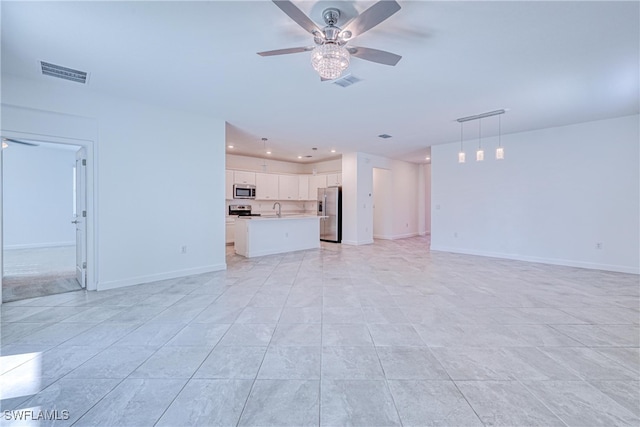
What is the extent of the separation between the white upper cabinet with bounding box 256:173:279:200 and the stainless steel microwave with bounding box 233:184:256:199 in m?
0.24

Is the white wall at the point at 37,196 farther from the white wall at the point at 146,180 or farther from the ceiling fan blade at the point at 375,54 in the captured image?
the ceiling fan blade at the point at 375,54

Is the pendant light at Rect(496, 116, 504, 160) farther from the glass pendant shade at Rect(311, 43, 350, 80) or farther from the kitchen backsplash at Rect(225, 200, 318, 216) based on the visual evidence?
the kitchen backsplash at Rect(225, 200, 318, 216)

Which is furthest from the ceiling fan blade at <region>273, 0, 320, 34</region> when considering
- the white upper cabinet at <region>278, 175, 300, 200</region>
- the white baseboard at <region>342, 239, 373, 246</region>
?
the white upper cabinet at <region>278, 175, 300, 200</region>

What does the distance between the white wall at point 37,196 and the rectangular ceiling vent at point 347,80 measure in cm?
800

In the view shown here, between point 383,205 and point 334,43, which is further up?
point 334,43

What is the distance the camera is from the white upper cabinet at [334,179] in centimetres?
819

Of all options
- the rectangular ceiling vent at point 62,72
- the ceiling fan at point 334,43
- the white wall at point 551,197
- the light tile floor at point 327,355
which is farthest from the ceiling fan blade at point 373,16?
the white wall at point 551,197

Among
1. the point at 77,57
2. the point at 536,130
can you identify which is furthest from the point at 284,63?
the point at 536,130

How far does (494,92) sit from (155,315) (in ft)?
15.8

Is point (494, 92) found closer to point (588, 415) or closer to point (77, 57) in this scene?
point (588, 415)

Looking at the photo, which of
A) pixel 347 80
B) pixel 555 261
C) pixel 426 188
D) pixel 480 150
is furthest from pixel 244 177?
pixel 555 261

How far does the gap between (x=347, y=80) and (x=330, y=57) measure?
3.71 ft

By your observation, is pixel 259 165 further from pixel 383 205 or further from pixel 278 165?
pixel 383 205

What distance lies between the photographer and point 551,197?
5.18m
